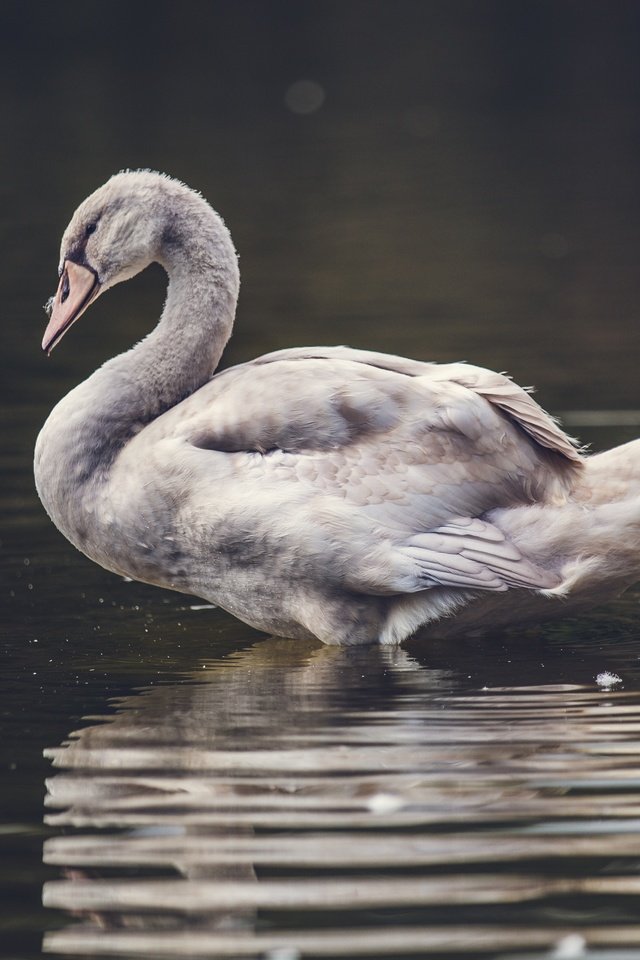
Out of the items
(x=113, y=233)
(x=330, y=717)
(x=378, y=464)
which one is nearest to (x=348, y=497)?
(x=378, y=464)

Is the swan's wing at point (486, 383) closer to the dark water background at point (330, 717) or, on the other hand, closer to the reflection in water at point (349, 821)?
the dark water background at point (330, 717)

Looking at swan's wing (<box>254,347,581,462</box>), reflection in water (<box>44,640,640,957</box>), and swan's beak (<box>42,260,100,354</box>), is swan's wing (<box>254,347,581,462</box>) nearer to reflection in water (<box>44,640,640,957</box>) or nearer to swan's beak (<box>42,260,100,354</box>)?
swan's beak (<box>42,260,100,354</box>)

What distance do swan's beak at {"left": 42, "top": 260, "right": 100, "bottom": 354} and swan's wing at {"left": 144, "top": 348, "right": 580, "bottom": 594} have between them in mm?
686

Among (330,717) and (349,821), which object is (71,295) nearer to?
(330,717)

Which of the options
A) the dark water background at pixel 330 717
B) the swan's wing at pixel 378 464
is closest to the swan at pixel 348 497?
the swan's wing at pixel 378 464

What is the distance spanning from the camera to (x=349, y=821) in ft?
15.3

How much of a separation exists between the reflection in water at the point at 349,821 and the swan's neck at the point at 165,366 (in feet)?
3.50

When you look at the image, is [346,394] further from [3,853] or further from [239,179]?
[239,179]

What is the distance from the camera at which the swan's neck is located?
269 inches

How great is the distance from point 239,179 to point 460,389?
643 inches

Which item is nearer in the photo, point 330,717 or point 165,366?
point 330,717

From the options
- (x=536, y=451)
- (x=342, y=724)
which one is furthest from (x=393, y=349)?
(x=342, y=724)

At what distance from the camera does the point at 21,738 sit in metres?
5.61

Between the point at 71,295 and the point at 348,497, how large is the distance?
1.48m
